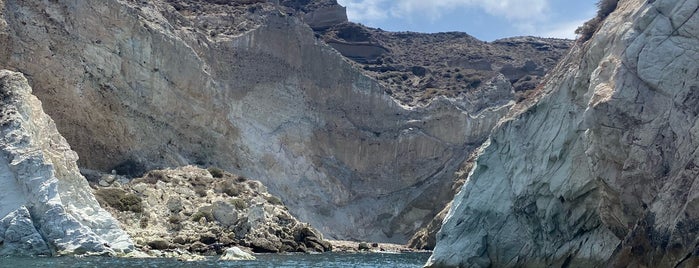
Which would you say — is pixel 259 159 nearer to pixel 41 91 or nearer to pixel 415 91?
pixel 41 91

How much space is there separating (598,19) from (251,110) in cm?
3479

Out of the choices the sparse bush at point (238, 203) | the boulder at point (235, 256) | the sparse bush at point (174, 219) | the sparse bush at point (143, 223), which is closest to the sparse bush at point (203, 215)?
the sparse bush at point (174, 219)

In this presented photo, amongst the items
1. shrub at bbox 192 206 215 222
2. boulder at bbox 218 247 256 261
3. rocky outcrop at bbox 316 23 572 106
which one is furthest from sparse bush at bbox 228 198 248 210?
rocky outcrop at bbox 316 23 572 106

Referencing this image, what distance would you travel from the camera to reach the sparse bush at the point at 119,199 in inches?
1464

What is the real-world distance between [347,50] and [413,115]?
85.9 ft

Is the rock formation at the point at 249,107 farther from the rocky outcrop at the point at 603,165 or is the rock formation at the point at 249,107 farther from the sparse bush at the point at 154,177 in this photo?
the rocky outcrop at the point at 603,165

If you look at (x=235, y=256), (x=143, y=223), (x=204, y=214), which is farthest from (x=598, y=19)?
(x=143, y=223)

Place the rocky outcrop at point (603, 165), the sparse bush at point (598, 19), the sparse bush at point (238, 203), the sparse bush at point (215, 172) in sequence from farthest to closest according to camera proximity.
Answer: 1. the sparse bush at point (215, 172)
2. the sparse bush at point (238, 203)
3. the sparse bush at point (598, 19)
4. the rocky outcrop at point (603, 165)

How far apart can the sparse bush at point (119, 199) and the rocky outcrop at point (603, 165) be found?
55.5ft

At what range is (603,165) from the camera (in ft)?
62.1

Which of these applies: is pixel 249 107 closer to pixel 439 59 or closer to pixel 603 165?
pixel 439 59

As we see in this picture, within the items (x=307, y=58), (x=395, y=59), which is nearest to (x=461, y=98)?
(x=307, y=58)

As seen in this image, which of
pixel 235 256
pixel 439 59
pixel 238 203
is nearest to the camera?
pixel 235 256

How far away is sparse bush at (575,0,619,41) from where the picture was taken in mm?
26453
